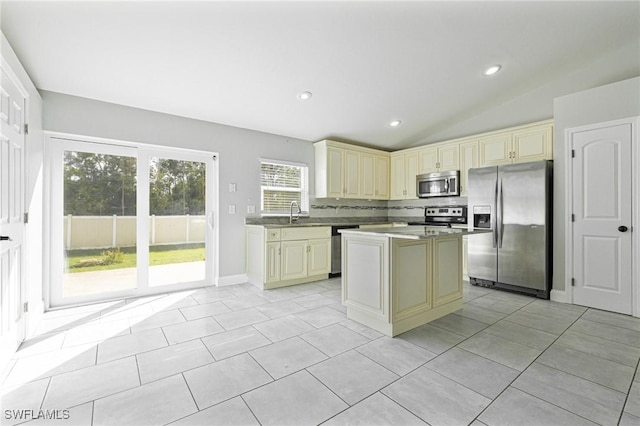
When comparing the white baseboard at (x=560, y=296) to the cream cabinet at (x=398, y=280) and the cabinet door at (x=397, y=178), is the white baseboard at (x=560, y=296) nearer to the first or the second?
the cream cabinet at (x=398, y=280)

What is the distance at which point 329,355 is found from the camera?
218cm

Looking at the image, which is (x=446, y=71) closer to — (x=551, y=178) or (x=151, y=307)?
(x=551, y=178)

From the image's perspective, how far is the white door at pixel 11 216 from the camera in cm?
200

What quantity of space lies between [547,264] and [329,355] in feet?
10.1

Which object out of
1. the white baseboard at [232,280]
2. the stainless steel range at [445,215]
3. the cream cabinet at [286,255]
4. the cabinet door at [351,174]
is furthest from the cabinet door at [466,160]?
the white baseboard at [232,280]

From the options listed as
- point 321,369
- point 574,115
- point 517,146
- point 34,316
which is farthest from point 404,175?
point 34,316

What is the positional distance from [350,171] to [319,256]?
1709 mm

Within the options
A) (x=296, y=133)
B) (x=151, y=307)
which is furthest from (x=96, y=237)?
(x=296, y=133)

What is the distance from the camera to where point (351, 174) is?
5273mm

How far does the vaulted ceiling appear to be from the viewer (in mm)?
2328

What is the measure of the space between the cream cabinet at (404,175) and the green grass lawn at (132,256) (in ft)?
12.1

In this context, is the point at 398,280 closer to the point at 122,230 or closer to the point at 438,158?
the point at 438,158

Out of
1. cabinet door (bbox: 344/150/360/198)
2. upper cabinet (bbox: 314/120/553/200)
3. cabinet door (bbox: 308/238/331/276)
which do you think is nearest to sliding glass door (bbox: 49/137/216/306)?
cabinet door (bbox: 308/238/331/276)

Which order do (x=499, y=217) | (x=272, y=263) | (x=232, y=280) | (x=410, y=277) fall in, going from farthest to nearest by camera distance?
(x=232, y=280), (x=272, y=263), (x=499, y=217), (x=410, y=277)
